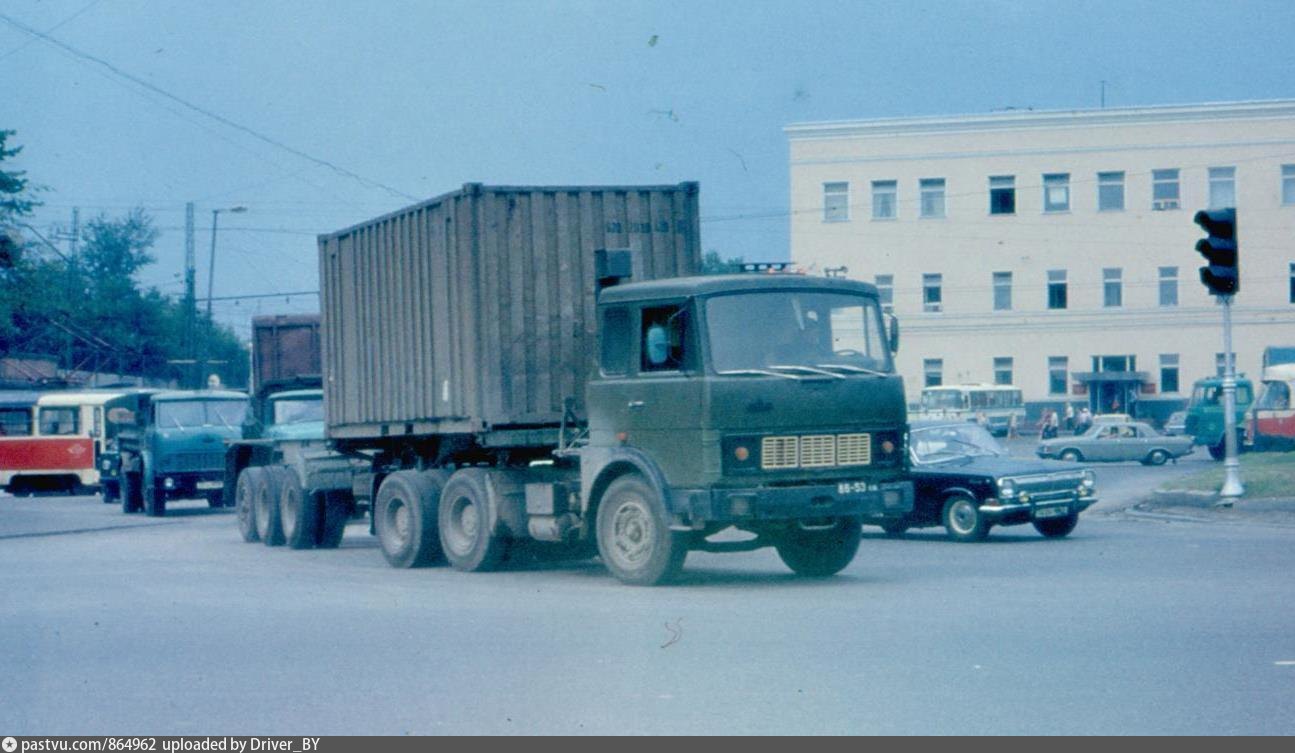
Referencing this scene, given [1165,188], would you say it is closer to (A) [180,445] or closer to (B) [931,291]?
(B) [931,291]

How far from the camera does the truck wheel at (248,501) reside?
75.9 feet

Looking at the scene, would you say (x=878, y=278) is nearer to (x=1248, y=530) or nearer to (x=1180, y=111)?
(x=1180, y=111)

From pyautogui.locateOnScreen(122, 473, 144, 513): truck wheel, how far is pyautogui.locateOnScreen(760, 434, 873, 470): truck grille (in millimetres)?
22286

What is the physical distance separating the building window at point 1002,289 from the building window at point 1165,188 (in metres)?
6.39

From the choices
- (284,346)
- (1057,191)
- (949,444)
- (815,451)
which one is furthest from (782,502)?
(1057,191)

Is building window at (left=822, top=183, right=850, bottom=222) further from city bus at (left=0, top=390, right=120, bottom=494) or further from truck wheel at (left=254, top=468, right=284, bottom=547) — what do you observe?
truck wheel at (left=254, top=468, right=284, bottom=547)

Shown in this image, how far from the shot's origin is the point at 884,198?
6694cm

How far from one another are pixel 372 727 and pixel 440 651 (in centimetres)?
273

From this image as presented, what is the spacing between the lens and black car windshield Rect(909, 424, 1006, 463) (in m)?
21.0

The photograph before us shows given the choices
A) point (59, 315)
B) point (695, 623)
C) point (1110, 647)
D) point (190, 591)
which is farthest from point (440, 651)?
point (59, 315)

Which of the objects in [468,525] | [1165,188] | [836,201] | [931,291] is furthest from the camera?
[931,291]

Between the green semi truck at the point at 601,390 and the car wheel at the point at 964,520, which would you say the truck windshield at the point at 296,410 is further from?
the car wheel at the point at 964,520

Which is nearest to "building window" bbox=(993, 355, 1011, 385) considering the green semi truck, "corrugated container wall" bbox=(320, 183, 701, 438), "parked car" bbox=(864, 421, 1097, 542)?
"parked car" bbox=(864, 421, 1097, 542)

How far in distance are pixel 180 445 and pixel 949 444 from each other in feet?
56.2
